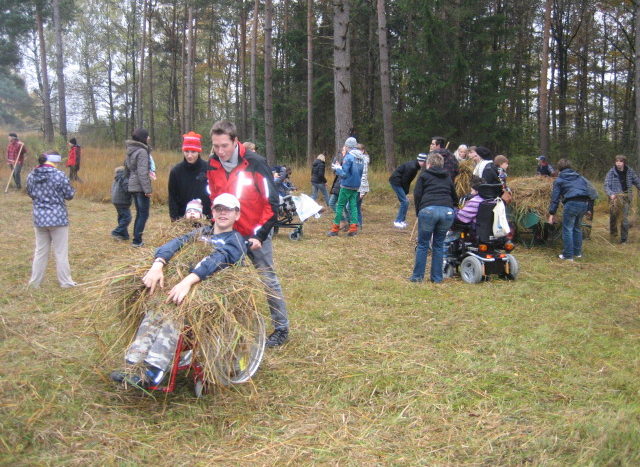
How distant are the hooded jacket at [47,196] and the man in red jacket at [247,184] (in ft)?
9.03

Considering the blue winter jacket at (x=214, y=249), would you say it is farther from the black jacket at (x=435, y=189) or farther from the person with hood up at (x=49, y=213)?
the black jacket at (x=435, y=189)

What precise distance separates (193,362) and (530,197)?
25.9 feet

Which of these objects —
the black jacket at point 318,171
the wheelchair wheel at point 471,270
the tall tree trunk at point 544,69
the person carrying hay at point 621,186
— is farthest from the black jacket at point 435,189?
the tall tree trunk at point 544,69

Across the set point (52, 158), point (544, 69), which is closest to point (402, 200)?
point (52, 158)

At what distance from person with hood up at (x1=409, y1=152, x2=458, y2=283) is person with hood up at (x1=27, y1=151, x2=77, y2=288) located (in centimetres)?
431

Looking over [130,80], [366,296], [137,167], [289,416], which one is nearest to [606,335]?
[366,296]

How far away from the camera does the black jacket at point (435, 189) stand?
22.7 ft

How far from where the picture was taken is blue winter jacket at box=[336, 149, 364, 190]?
1010cm

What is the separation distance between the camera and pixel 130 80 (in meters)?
41.5

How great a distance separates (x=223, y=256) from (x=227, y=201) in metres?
0.43

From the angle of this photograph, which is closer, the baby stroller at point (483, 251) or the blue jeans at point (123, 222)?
the baby stroller at point (483, 251)

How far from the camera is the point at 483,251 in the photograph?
7.30 metres

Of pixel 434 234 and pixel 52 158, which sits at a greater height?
pixel 52 158

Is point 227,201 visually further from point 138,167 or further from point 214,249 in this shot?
point 138,167
